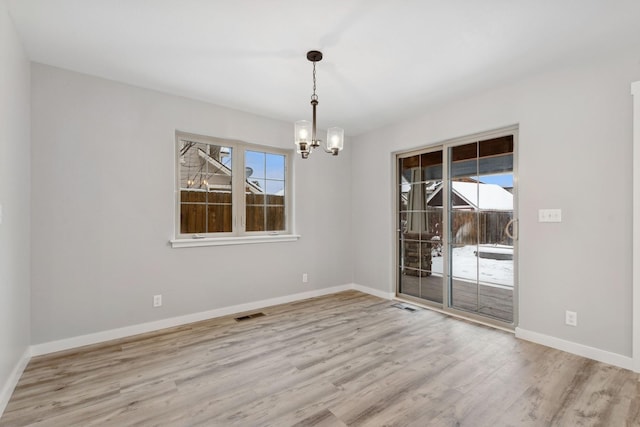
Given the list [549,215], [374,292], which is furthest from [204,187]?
[549,215]

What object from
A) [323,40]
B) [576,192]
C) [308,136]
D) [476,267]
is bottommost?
[476,267]

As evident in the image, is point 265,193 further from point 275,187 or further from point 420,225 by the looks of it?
point 420,225

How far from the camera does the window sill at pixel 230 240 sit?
3.44 meters

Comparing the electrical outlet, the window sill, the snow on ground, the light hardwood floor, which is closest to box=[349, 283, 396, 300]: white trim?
the snow on ground

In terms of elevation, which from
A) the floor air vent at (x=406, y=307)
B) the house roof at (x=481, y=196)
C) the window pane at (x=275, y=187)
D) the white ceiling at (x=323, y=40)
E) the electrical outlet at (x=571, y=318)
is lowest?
the floor air vent at (x=406, y=307)

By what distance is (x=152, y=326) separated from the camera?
326cm

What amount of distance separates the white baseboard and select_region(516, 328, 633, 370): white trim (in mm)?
2624

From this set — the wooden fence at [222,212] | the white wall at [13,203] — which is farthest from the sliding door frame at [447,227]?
the white wall at [13,203]

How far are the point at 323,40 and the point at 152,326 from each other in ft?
10.6

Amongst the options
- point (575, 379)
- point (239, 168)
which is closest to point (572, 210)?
point (575, 379)

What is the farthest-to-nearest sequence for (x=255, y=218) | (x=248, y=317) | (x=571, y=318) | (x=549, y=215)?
(x=255, y=218) < (x=248, y=317) < (x=549, y=215) < (x=571, y=318)

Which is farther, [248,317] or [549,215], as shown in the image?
[248,317]

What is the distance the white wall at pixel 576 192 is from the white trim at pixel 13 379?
418 centimetres

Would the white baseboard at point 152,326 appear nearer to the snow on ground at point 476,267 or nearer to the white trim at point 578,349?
the snow on ground at point 476,267
